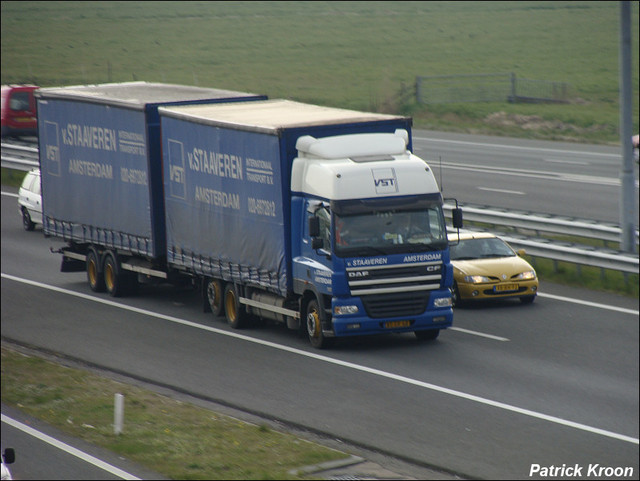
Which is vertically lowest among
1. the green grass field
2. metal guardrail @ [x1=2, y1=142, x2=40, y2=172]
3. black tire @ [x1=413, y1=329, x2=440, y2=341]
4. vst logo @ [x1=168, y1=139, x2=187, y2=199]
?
black tire @ [x1=413, y1=329, x2=440, y2=341]

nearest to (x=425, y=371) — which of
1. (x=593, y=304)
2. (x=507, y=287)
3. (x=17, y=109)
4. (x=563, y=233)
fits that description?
(x=507, y=287)

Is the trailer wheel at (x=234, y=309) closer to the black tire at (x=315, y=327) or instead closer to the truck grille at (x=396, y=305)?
the black tire at (x=315, y=327)

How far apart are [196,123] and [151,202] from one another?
2.27 m

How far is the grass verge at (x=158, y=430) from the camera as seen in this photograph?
1395 centimetres

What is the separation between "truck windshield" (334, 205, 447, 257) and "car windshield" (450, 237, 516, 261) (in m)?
2.39

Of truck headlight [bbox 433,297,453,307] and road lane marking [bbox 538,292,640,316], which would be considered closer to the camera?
truck headlight [bbox 433,297,453,307]

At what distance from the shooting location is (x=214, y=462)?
13984 mm

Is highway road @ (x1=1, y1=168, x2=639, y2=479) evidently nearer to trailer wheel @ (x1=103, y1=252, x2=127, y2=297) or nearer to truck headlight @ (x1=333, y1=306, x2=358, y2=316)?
trailer wheel @ (x1=103, y1=252, x2=127, y2=297)

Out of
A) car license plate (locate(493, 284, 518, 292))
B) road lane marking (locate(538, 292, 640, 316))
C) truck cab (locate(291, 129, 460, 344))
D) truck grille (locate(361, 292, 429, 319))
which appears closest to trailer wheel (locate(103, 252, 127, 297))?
truck cab (locate(291, 129, 460, 344))

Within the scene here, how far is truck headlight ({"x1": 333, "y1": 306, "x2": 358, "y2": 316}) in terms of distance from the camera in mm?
19234

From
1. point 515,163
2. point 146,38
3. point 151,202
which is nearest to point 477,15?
point 146,38

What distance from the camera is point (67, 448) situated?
15070 mm

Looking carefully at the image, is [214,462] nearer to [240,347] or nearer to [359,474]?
[359,474]

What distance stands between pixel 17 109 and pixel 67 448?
90.5 feet
